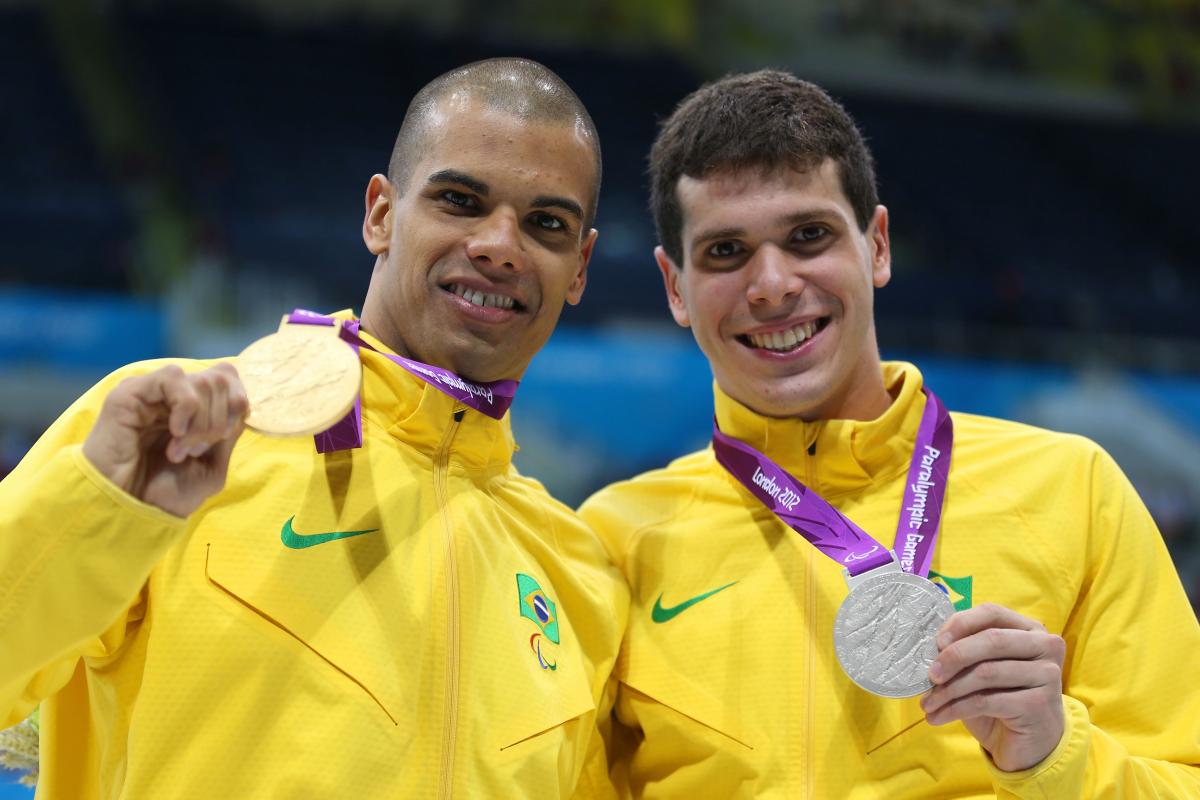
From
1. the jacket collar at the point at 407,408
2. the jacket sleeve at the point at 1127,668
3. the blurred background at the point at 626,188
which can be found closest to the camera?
the jacket sleeve at the point at 1127,668

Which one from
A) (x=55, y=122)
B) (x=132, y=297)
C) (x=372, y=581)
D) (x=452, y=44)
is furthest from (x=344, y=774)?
(x=452, y=44)

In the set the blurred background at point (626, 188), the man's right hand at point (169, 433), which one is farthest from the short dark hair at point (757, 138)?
the blurred background at point (626, 188)

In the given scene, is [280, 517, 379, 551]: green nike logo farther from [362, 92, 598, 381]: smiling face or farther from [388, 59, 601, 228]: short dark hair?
[388, 59, 601, 228]: short dark hair

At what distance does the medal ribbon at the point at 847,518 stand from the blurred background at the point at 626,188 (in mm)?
5226

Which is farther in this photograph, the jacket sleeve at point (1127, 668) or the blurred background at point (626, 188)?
the blurred background at point (626, 188)

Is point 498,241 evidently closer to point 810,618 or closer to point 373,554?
point 373,554

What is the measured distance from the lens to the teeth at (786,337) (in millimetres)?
2404

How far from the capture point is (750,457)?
2.46 metres

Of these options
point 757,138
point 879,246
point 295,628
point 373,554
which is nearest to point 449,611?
point 373,554

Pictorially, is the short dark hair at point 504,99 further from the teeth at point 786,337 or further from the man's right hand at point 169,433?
the man's right hand at point 169,433

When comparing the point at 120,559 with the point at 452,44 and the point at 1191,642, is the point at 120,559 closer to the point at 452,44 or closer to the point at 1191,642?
the point at 1191,642

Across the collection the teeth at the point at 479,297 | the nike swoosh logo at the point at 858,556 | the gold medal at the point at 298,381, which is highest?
the teeth at the point at 479,297

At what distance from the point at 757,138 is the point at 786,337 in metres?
0.40

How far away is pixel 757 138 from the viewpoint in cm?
241
